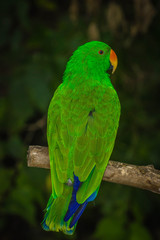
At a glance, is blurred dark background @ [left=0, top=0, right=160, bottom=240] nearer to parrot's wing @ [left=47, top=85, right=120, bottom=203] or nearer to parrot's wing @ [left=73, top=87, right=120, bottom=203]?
parrot's wing @ [left=47, top=85, right=120, bottom=203]

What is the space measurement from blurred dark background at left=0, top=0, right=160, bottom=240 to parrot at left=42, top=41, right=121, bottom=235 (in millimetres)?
618

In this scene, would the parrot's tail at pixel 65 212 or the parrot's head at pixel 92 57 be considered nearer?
the parrot's tail at pixel 65 212

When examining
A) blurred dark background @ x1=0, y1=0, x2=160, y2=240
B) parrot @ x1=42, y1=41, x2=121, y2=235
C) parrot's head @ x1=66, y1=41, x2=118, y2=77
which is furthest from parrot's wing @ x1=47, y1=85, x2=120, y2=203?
blurred dark background @ x1=0, y1=0, x2=160, y2=240

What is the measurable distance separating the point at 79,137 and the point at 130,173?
396mm

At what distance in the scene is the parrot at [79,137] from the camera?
201 centimetres

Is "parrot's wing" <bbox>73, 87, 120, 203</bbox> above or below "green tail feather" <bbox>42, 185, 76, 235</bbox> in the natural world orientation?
above

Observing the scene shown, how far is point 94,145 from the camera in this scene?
84.0 inches

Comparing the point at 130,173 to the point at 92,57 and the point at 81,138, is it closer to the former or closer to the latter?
the point at 81,138

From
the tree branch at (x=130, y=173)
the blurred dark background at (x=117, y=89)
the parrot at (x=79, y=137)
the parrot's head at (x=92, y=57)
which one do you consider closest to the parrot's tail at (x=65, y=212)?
the parrot at (x=79, y=137)

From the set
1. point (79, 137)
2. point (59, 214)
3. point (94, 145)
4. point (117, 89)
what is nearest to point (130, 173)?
point (94, 145)

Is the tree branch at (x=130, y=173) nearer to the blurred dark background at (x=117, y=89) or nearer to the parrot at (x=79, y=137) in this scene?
the parrot at (x=79, y=137)

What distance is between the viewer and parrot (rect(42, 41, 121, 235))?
2.01 metres

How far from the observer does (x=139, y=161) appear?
3090mm

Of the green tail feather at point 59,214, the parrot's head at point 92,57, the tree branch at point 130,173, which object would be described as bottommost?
the green tail feather at point 59,214
